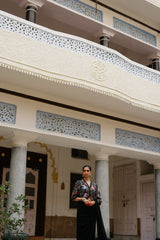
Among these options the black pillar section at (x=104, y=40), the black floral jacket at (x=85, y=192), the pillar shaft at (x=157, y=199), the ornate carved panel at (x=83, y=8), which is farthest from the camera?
the pillar shaft at (x=157, y=199)

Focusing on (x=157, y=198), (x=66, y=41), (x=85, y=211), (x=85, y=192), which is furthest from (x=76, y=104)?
(x=157, y=198)

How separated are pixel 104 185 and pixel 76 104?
2042 millimetres

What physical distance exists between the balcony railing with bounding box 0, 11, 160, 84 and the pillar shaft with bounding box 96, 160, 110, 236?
2.41 metres

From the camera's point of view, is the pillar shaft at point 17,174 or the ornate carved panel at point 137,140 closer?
the pillar shaft at point 17,174

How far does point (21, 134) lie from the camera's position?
23.0 ft

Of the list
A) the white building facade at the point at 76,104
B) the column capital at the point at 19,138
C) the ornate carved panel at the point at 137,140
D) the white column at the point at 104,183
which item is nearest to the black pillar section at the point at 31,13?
the white building facade at the point at 76,104

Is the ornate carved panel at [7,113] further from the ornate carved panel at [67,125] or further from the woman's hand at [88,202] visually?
the woman's hand at [88,202]

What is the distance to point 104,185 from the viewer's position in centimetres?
804

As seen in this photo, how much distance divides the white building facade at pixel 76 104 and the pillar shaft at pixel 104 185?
2 cm

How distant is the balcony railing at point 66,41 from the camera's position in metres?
6.57

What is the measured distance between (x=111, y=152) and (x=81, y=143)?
0.98 m

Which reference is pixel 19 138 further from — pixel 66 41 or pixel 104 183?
pixel 104 183

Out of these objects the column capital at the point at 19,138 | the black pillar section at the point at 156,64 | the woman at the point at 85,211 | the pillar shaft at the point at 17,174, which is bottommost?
the woman at the point at 85,211

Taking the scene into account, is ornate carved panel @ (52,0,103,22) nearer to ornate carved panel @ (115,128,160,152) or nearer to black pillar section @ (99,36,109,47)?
black pillar section @ (99,36,109,47)
